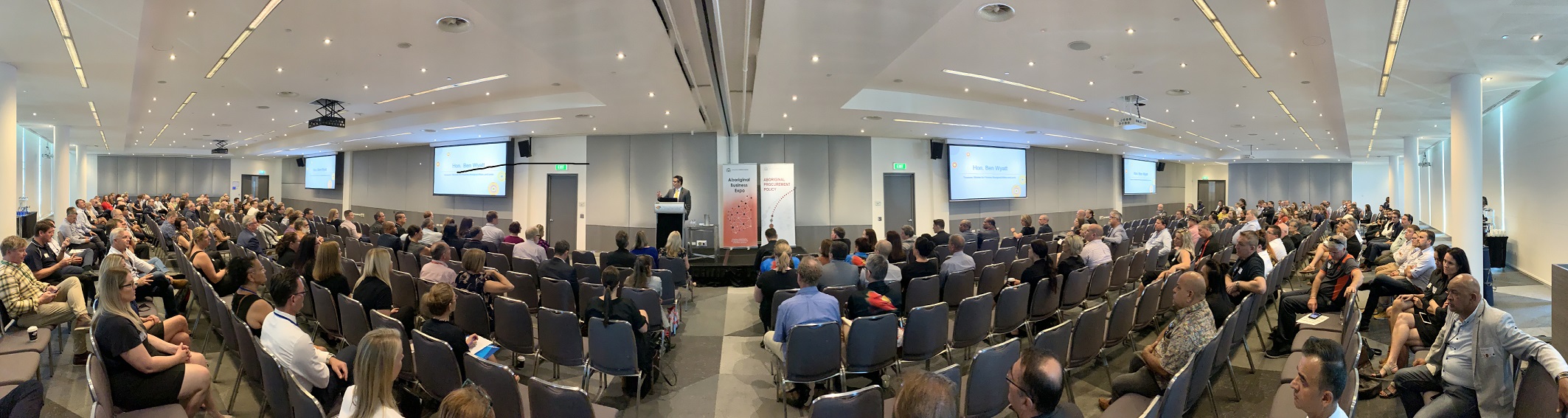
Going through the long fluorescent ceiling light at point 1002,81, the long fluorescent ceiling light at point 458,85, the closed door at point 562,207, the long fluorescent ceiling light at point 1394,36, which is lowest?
the closed door at point 562,207

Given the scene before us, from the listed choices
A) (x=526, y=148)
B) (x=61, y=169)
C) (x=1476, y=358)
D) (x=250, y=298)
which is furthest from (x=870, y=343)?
(x=61, y=169)

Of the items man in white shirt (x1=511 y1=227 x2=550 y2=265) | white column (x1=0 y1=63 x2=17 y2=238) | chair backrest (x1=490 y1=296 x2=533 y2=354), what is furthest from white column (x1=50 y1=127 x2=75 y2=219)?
chair backrest (x1=490 y1=296 x2=533 y2=354)

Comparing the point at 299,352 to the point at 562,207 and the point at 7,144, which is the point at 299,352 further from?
the point at 562,207

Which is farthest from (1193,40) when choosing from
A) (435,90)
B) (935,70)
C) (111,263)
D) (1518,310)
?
(435,90)

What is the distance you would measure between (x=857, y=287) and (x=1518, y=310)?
7124 millimetres

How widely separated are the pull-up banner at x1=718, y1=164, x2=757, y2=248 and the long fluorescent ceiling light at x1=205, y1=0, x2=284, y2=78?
26.6 ft

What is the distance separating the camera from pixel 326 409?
10.8 feet

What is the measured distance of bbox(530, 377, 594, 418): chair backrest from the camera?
8.90ft

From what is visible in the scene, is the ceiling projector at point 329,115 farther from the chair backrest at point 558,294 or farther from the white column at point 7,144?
the chair backrest at point 558,294

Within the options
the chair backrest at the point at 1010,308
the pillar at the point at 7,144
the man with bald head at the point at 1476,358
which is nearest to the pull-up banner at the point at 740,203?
the chair backrest at the point at 1010,308

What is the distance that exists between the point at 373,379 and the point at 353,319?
243cm

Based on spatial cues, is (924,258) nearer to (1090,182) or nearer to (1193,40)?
(1193,40)

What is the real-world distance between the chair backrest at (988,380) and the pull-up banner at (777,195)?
1038 centimetres

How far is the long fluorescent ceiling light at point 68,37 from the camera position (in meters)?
5.08
